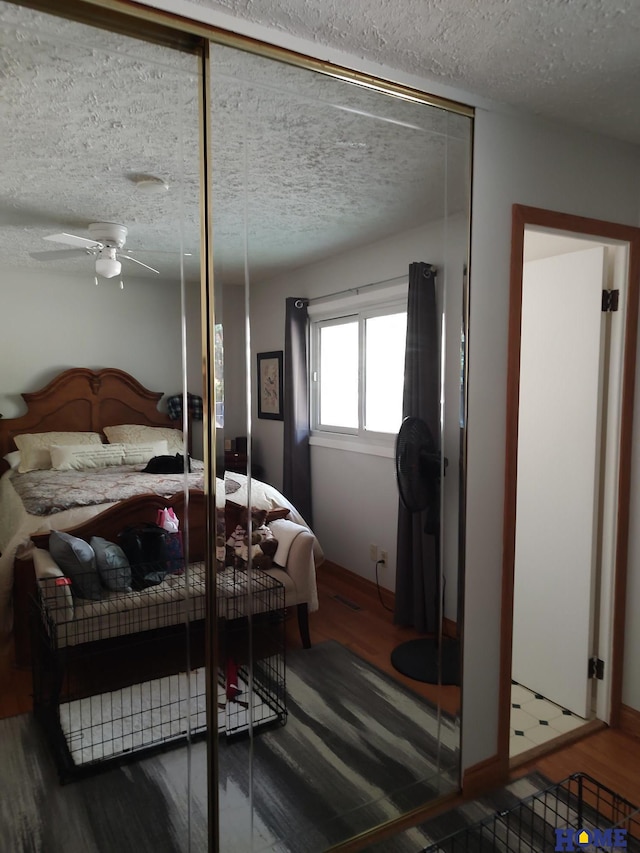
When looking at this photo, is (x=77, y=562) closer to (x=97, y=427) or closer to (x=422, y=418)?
(x=97, y=427)

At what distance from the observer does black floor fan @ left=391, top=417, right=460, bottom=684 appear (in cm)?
203

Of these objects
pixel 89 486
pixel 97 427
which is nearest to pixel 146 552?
pixel 89 486

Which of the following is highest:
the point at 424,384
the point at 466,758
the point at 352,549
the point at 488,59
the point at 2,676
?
the point at 488,59

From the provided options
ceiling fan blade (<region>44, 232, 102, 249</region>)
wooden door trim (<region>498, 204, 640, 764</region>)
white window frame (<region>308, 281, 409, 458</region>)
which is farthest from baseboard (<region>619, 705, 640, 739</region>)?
ceiling fan blade (<region>44, 232, 102, 249</region>)

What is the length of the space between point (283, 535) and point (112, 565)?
51 cm

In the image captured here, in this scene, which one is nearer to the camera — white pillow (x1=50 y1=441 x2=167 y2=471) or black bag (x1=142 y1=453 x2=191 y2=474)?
white pillow (x1=50 y1=441 x2=167 y2=471)

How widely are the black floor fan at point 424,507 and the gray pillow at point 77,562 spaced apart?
101 cm

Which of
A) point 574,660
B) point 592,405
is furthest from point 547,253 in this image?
point 574,660

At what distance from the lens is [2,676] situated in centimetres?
140

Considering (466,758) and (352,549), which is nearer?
(352,549)

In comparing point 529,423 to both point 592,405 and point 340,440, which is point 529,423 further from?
point 340,440

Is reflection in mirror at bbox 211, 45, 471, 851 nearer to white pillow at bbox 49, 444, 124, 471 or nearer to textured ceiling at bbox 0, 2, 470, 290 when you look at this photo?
textured ceiling at bbox 0, 2, 470, 290

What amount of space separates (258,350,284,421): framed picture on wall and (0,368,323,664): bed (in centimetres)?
22

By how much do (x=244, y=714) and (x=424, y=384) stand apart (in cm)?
118
